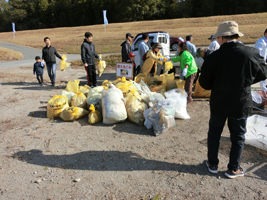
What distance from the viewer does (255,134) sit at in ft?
10.0

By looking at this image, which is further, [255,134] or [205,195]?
[255,134]

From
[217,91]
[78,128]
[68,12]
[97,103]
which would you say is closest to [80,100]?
[97,103]

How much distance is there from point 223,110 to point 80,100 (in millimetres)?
3204

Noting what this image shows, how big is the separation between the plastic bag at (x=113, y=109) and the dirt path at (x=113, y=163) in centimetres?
17

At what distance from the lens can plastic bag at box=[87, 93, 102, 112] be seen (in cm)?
428

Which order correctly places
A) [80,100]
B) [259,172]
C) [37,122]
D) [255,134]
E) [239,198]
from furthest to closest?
[80,100], [37,122], [255,134], [259,172], [239,198]

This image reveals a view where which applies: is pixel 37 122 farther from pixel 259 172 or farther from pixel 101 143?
pixel 259 172

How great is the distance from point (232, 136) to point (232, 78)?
28.5 inches

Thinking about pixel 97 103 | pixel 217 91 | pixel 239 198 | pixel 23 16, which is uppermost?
pixel 23 16

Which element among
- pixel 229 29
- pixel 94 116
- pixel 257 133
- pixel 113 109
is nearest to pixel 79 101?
pixel 94 116

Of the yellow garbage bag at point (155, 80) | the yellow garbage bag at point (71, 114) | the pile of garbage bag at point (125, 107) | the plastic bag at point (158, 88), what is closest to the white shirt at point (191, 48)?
the yellow garbage bag at point (155, 80)

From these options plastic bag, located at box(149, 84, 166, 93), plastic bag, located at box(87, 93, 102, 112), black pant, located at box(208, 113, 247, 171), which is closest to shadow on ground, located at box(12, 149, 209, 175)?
black pant, located at box(208, 113, 247, 171)

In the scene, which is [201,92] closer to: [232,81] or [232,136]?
[232,136]

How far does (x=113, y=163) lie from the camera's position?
2.86 meters
